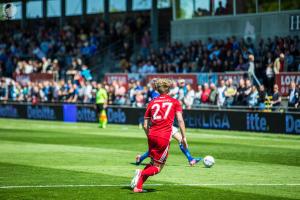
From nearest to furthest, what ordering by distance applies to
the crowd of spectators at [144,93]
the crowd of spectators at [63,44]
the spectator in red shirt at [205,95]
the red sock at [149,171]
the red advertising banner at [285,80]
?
the red sock at [149,171], the red advertising banner at [285,80], the crowd of spectators at [144,93], the spectator in red shirt at [205,95], the crowd of spectators at [63,44]

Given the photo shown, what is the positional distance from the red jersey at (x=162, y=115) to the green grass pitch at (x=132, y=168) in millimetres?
1094

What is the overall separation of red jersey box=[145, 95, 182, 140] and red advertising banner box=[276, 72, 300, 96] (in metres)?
19.1

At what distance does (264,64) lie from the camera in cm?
3694

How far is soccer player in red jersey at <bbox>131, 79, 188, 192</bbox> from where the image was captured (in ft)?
47.2

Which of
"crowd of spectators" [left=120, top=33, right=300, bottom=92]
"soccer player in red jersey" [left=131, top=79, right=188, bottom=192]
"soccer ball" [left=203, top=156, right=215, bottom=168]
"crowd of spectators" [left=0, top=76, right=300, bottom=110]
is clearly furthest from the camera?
"crowd of spectators" [left=120, top=33, right=300, bottom=92]

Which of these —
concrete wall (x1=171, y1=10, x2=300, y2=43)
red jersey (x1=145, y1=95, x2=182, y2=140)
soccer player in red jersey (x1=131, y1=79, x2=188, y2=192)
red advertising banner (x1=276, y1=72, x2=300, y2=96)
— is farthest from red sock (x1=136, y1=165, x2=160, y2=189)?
concrete wall (x1=171, y1=10, x2=300, y2=43)

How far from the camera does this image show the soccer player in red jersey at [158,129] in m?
14.4

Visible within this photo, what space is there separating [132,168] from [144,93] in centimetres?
2092

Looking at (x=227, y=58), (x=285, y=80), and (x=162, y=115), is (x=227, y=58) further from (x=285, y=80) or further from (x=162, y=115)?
(x=162, y=115)

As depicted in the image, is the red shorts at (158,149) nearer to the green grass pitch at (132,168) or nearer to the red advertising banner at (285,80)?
the green grass pitch at (132,168)

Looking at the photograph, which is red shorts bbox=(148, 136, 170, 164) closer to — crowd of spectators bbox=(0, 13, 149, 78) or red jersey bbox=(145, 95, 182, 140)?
red jersey bbox=(145, 95, 182, 140)

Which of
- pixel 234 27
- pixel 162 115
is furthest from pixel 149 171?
pixel 234 27

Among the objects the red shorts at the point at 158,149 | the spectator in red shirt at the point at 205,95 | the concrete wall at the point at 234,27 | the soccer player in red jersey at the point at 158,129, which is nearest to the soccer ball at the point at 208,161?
the soccer player in red jersey at the point at 158,129

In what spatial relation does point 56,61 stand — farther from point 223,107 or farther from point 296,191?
point 296,191
